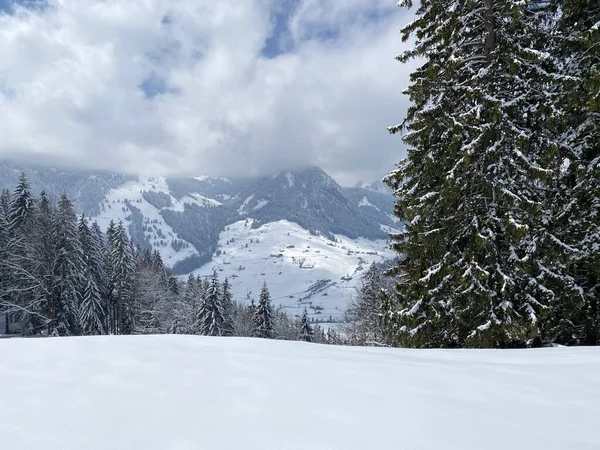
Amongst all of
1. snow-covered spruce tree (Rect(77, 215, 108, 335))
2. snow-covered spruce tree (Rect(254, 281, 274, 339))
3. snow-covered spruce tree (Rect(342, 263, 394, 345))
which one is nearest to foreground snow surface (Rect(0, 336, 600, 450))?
snow-covered spruce tree (Rect(342, 263, 394, 345))

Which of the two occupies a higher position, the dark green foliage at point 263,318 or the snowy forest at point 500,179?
the snowy forest at point 500,179

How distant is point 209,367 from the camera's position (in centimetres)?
388

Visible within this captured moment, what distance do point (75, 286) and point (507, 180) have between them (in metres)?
32.2

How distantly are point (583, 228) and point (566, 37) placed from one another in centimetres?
491

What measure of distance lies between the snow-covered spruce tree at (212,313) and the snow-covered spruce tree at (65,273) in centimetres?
1311

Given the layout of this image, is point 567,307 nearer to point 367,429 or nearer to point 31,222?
point 367,429

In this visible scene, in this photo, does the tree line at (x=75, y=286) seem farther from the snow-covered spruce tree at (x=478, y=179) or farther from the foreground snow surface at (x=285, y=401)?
the snow-covered spruce tree at (x=478, y=179)

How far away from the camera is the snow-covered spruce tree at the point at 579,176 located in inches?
336

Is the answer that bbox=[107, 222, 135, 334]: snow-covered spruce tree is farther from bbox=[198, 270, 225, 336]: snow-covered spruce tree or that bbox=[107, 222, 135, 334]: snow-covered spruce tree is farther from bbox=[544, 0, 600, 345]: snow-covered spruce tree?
bbox=[544, 0, 600, 345]: snow-covered spruce tree

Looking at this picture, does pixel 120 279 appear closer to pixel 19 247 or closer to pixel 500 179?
pixel 19 247

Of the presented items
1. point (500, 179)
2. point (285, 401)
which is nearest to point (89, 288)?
point (500, 179)

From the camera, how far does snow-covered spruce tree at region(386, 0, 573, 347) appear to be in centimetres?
863

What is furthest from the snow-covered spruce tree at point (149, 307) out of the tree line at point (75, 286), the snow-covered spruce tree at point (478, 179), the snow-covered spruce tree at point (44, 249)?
the snow-covered spruce tree at point (478, 179)

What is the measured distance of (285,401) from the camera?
2.99 meters
